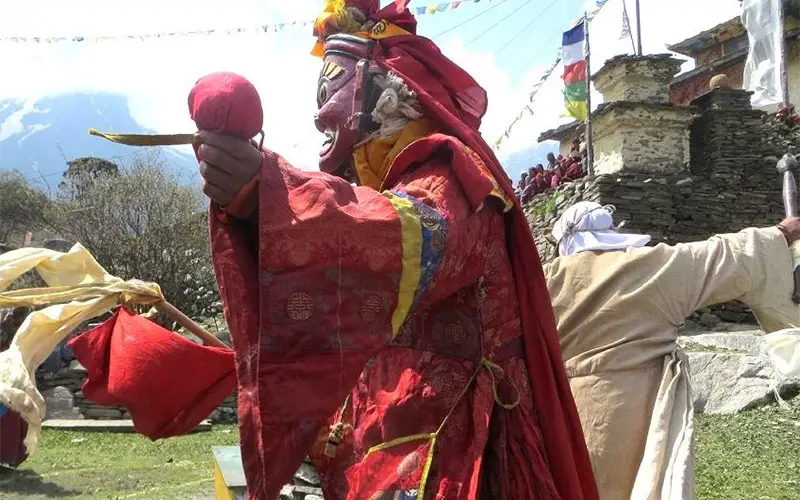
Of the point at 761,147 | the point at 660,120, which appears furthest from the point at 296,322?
the point at 761,147

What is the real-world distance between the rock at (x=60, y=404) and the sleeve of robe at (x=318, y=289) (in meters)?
12.9

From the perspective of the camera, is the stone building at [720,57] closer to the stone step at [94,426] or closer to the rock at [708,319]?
the rock at [708,319]

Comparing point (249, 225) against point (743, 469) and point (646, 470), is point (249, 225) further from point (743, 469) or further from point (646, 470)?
point (743, 469)

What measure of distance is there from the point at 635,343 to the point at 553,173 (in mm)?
12485

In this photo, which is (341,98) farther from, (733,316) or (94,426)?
(733,316)

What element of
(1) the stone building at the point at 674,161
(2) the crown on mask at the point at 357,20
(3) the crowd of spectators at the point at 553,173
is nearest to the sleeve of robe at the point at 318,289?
(2) the crown on mask at the point at 357,20

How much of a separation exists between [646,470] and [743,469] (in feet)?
9.54

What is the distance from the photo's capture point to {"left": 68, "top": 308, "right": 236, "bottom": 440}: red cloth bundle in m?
2.37

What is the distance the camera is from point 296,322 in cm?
132

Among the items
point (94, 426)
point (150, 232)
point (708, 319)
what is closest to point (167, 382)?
point (94, 426)

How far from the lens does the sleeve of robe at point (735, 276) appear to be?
3338 mm

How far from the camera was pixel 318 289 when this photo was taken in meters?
1.34

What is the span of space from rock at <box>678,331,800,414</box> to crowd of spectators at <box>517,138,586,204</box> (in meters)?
7.13

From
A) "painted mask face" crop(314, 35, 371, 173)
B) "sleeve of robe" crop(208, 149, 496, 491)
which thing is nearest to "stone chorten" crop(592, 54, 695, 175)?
"painted mask face" crop(314, 35, 371, 173)
